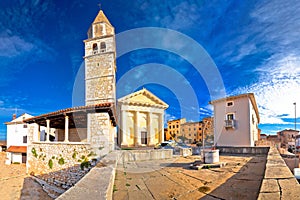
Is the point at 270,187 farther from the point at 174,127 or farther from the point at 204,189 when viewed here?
the point at 174,127

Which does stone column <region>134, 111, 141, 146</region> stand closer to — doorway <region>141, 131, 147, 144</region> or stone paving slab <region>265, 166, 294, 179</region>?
doorway <region>141, 131, 147, 144</region>

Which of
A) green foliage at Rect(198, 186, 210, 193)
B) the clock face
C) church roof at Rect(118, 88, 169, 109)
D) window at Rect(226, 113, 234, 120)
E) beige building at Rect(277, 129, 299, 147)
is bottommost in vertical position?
beige building at Rect(277, 129, 299, 147)

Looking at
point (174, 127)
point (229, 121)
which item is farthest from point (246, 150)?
point (174, 127)

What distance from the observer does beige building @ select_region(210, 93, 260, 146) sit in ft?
62.6

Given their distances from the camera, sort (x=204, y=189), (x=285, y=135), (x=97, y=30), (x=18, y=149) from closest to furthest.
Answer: (x=204, y=189) < (x=97, y=30) < (x=18, y=149) < (x=285, y=135)

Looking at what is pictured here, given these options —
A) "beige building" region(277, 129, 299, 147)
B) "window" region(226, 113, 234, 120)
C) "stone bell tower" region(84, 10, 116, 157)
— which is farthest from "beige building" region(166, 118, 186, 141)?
"window" region(226, 113, 234, 120)

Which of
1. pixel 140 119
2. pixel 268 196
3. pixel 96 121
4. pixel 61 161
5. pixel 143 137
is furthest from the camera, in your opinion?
Answer: pixel 143 137

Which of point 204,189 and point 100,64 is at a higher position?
point 100,64

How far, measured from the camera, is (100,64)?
83.8 ft

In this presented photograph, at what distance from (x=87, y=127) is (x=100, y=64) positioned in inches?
639

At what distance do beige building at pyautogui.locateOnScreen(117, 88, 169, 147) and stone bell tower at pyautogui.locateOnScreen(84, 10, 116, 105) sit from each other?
10.8 feet

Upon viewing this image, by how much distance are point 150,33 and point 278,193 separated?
21.2 m

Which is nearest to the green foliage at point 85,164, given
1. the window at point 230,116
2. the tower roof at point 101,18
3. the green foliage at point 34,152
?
the green foliage at point 34,152

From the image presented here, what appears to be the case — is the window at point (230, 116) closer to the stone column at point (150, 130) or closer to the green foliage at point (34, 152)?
the stone column at point (150, 130)
